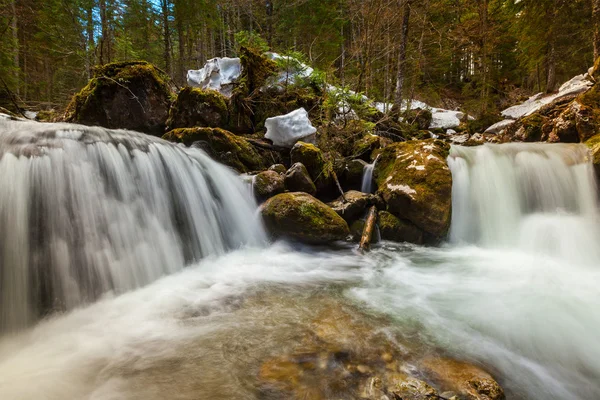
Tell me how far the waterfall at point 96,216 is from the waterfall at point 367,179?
111 inches

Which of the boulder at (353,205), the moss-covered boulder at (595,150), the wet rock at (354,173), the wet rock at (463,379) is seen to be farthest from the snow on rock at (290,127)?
the wet rock at (463,379)

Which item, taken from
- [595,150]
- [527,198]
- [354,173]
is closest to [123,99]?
[354,173]

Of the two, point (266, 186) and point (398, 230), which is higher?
point (266, 186)

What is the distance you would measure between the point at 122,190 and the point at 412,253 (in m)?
4.75

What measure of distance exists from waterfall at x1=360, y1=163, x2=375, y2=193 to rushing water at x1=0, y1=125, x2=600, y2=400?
5.80ft

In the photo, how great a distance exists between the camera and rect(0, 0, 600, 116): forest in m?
10.6

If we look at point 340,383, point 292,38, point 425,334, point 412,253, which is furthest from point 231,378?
point 292,38

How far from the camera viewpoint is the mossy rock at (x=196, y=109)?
7.57 m

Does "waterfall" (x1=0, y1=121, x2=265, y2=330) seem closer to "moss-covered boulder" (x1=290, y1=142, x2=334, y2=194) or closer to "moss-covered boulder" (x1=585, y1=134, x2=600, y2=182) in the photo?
"moss-covered boulder" (x1=290, y1=142, x2=334, y2=194)

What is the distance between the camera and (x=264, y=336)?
8.37ft

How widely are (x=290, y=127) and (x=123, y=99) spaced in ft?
14.4

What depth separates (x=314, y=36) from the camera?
1541 centimetres

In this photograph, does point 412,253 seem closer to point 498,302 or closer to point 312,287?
point 498,302

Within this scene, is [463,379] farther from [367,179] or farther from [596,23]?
[596,23]
